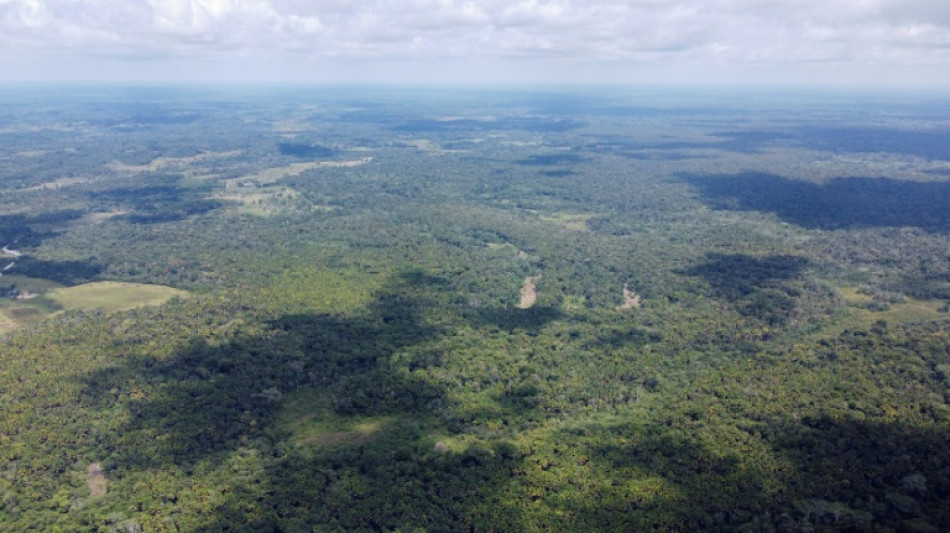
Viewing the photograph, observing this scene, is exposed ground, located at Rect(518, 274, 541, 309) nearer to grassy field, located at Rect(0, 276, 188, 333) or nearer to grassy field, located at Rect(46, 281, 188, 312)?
grassy field, located at Rect(0, 276, 188, 333)

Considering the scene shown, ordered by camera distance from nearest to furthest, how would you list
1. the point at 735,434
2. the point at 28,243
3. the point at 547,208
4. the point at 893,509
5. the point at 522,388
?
the point at 893,509 → the point at 735,434 → the point at 522,388 → the point at 28,243 → the point at 547,208

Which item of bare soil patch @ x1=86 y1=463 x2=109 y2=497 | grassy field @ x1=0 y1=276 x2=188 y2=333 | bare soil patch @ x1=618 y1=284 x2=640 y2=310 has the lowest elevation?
bare soil patch @ x1=86 y1=463 x2=109 y2=497

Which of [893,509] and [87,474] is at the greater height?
[893,509]

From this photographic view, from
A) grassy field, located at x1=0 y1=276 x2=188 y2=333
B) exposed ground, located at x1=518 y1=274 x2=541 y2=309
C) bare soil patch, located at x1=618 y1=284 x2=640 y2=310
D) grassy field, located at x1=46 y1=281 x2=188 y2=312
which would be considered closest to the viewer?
grassy field, located at x1=0 y1=276 x2=188 y2=333

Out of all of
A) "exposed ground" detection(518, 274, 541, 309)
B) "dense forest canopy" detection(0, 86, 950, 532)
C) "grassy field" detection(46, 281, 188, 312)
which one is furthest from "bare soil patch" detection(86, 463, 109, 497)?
"exposed ground" detection(518, 274, 541, 309)

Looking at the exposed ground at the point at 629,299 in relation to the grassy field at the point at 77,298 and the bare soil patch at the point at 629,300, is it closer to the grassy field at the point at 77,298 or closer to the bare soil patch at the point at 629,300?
the bare soil patch at the point at 629,300

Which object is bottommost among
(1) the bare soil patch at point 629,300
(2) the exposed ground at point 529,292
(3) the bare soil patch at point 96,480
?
(3) the bare soil patch at point 96,480

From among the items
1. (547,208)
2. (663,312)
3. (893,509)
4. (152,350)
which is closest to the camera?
(893,509)

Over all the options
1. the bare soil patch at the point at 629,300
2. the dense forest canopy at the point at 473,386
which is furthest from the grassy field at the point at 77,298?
the bare soil patch at the point at 629,300

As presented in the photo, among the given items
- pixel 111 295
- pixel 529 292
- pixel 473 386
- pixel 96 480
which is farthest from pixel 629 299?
pixel 111 295

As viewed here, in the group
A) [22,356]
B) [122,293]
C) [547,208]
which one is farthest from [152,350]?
[547,208]

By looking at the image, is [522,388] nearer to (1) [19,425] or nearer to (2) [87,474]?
(2) [87,474]
